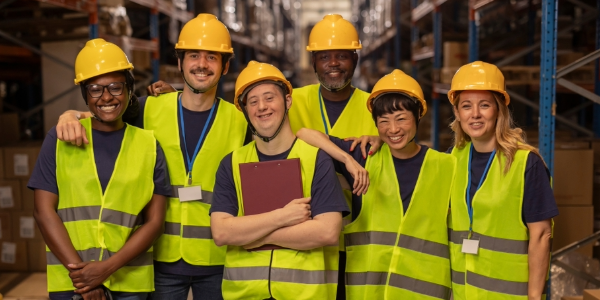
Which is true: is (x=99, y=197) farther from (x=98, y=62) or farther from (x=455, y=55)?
(x=455, y=55)

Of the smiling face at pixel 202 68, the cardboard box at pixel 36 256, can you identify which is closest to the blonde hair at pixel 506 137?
the smiling face at pixel 202 68

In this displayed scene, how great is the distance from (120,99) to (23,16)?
362cm

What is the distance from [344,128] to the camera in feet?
11.1

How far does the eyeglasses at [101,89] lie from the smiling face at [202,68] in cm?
41

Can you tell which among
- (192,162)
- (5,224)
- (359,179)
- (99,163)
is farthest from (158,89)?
(5,224)

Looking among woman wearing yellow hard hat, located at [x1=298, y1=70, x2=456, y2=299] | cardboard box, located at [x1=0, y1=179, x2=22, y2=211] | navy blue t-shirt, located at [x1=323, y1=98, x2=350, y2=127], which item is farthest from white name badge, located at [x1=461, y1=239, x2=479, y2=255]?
cardboard box, located at [x1=0, y1=179, x2=22, y2=211]

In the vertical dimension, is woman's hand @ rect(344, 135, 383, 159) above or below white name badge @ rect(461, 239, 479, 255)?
above

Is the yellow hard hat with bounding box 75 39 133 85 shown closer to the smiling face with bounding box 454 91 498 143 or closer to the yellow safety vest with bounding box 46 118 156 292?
the yellow safety vest with bounding box 46 118 156 292

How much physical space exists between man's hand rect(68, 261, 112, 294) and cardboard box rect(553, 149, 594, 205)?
3247mm

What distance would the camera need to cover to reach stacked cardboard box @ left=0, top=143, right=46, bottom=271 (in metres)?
4.82

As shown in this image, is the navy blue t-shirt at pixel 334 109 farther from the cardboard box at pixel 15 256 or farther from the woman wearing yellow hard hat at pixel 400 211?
the cardboard box at pixel 15 256

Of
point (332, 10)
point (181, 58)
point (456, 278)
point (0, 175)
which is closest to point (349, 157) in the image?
point (456, 278)

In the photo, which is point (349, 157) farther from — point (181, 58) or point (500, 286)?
point (181, 58)

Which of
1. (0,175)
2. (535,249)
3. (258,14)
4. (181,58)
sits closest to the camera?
(535,249)
